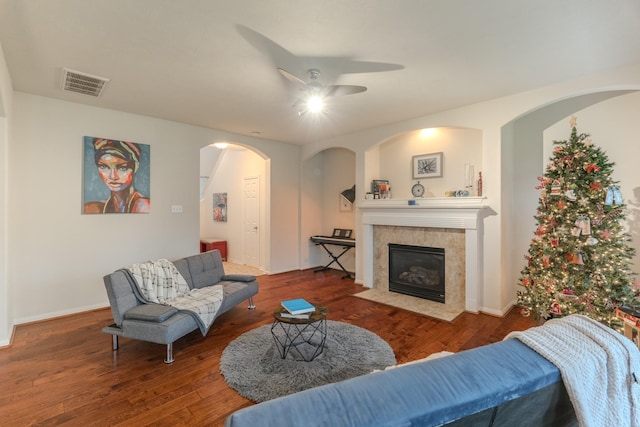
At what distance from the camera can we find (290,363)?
2611 millimetres

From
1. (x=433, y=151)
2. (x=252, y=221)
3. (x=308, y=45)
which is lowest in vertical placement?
(x=252, y=221)

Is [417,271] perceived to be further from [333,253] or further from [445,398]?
[445,398]

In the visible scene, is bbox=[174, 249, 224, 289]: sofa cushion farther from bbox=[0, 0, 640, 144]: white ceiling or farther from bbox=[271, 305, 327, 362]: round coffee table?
bbox=[0, 0, 640, 144]: white ceiling

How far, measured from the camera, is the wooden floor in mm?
2023

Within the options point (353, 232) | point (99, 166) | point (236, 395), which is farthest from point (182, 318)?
point (353, 232)

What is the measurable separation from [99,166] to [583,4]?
5.18 metres

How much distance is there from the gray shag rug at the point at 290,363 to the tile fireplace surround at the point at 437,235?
166 centimetres

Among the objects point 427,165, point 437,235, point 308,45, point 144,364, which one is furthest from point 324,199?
point 144,364

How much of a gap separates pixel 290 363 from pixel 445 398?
2034 millimetres

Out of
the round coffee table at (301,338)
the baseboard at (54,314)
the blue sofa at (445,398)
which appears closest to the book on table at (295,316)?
the round coffee table at (301,338)

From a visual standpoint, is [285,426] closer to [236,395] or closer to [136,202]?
[236,395]

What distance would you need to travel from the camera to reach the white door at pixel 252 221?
6801mm

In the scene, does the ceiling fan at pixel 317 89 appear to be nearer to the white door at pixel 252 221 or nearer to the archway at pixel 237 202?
the archway at pixel 237 202

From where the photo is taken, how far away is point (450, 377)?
907 millimetres
